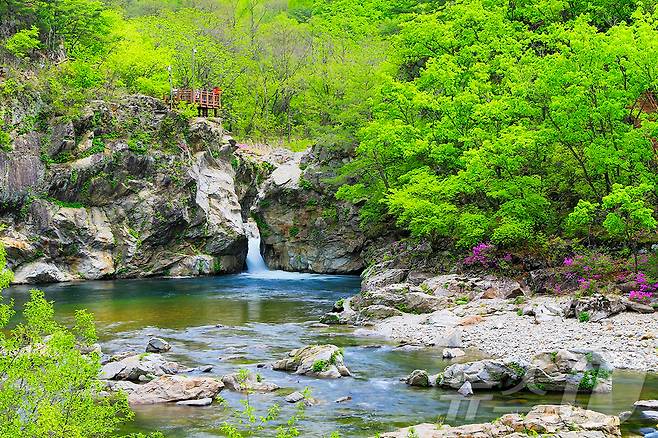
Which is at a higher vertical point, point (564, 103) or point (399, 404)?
point (564, 103)

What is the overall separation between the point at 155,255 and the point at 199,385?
31648 mm

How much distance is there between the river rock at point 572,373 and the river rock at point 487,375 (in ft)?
1.22

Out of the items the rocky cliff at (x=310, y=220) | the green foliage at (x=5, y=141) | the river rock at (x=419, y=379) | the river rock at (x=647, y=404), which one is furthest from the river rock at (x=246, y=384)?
the green foliage at (x=5, y=141)

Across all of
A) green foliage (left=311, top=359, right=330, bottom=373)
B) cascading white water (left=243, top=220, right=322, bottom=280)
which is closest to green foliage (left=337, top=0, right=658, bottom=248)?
cascading white water (left=243, top=220, right=322, bottom=280)

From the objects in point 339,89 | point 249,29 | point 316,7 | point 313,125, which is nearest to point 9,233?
point 313,125

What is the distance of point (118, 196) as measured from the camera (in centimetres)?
4728

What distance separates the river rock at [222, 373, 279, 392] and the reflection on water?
39cm

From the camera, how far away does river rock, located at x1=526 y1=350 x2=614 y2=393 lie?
17094 mm

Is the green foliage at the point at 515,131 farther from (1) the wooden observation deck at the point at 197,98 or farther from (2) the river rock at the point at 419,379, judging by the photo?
(1) the wooden observation deck at the point at 197,98

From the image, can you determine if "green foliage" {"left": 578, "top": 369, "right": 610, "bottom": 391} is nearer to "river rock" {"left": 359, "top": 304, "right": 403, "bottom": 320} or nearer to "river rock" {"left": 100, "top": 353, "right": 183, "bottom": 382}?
"river rock" {"left": 100, "top": 353, "right": 183, "bottom": 382}

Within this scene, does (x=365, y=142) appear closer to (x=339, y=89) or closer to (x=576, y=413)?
(x=339, y=89)

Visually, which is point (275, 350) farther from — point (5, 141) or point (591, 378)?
point (5, 141)

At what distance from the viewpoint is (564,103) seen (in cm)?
2773

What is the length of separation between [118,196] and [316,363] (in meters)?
31.2
